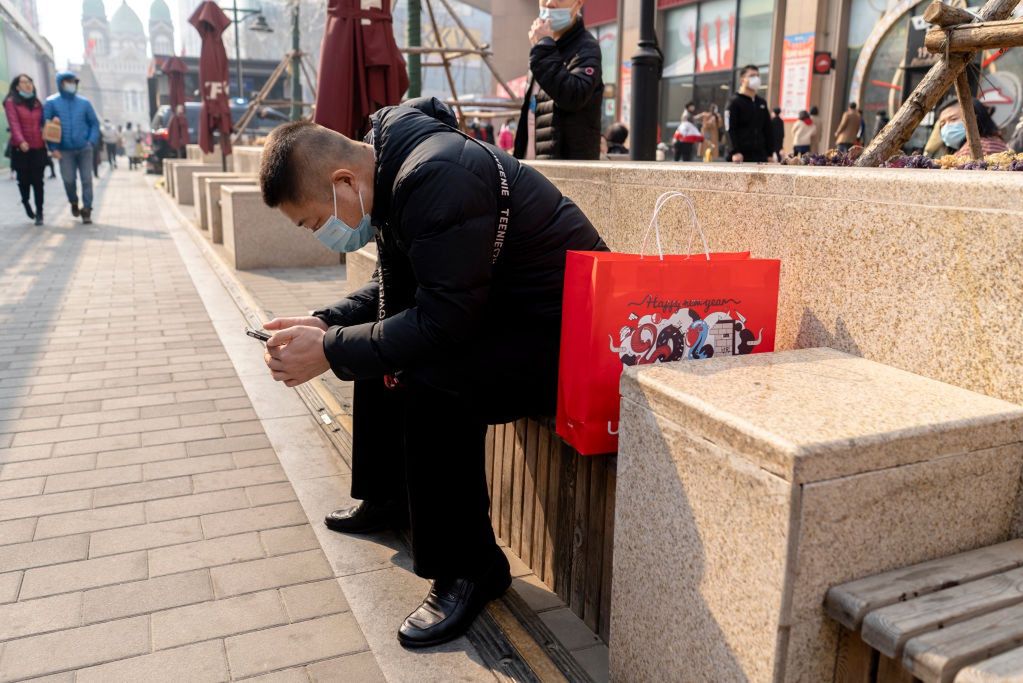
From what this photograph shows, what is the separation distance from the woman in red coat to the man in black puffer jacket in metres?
10.7

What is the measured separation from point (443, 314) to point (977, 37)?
81.1 inches

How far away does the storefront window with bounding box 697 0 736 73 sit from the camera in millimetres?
19828

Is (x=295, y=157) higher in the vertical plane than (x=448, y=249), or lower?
higher

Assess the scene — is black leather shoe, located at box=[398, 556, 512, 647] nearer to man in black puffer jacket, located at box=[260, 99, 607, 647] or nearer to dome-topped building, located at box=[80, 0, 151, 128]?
man in black puffer jacket, located at box=[260, 99, 607, 647]

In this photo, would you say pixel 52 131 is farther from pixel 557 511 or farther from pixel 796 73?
pixel 796 73

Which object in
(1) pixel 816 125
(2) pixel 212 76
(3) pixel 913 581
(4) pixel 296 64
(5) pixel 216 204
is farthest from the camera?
(1) pixel 816 125

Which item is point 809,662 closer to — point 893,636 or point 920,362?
point 893,636

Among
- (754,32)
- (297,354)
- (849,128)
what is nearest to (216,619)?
(297,354)

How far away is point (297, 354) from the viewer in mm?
2514

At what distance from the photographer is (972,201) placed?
198 cm

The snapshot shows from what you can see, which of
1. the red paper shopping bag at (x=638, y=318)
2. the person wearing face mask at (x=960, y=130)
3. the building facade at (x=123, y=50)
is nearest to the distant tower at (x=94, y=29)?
the building facade at (x=123, y=50)

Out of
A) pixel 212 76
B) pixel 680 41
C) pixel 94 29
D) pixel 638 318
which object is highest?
pixel 94 29

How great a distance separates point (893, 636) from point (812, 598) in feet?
0.56

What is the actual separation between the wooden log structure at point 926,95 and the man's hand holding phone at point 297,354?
6.80 ft
